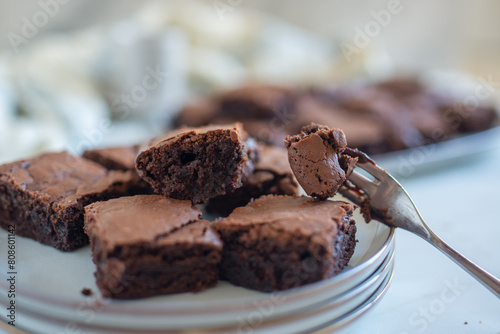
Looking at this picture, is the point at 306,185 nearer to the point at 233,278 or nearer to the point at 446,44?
the point at 233,278

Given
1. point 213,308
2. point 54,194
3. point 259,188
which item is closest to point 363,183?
point 259,188

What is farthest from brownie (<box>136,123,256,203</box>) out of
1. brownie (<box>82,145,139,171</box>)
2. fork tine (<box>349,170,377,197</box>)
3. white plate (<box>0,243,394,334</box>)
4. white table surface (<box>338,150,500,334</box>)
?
white table surface (<box>338,150,500,334</box>)

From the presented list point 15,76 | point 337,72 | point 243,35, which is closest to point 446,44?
point 337,72

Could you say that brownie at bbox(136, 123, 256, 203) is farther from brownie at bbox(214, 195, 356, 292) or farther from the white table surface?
the white table surface

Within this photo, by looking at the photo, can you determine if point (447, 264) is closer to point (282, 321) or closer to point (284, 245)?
point (284, 245)

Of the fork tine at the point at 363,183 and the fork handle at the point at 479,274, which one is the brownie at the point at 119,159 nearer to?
the fork tine at the point at 363,183

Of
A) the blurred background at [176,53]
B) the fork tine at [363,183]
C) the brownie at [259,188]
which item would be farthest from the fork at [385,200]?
the blurred background at [176,53]
